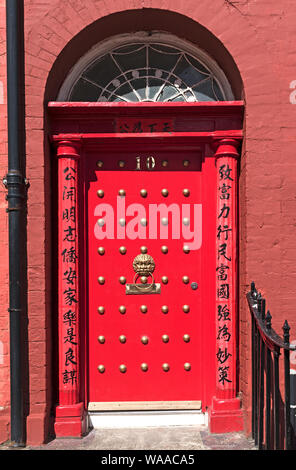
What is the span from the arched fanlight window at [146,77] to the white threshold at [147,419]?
10.4 ft

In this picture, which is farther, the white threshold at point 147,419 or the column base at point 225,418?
the white threshold at point 147,419

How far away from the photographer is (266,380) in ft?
11.9

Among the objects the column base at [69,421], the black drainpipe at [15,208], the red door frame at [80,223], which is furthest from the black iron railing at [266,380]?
the black drainpipe at [15,208]

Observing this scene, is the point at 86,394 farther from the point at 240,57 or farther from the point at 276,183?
the point at 240,57

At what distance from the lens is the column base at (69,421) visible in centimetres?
435

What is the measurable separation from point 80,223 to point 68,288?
0.66 metres

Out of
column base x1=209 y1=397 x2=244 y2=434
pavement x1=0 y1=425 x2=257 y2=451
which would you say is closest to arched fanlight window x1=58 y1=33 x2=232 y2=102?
column base x1=209 y1=397 x2=244 y2=434

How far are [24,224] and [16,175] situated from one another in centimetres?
46

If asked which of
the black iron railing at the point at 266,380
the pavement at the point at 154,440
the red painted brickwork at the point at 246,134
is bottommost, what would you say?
the pavement at the point at 154,440

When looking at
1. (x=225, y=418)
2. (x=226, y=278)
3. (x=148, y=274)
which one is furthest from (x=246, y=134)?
(x=225, y=418)

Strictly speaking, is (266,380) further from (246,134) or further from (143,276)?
(246,134)

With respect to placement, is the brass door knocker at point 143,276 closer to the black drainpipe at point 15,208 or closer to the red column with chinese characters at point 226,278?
the red column with chinese characters at point 226,278

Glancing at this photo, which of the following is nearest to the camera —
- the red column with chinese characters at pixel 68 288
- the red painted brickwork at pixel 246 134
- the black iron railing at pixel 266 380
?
the black iron railing at pixel 266 380

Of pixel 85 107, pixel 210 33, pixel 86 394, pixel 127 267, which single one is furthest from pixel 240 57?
pixel 86 394
